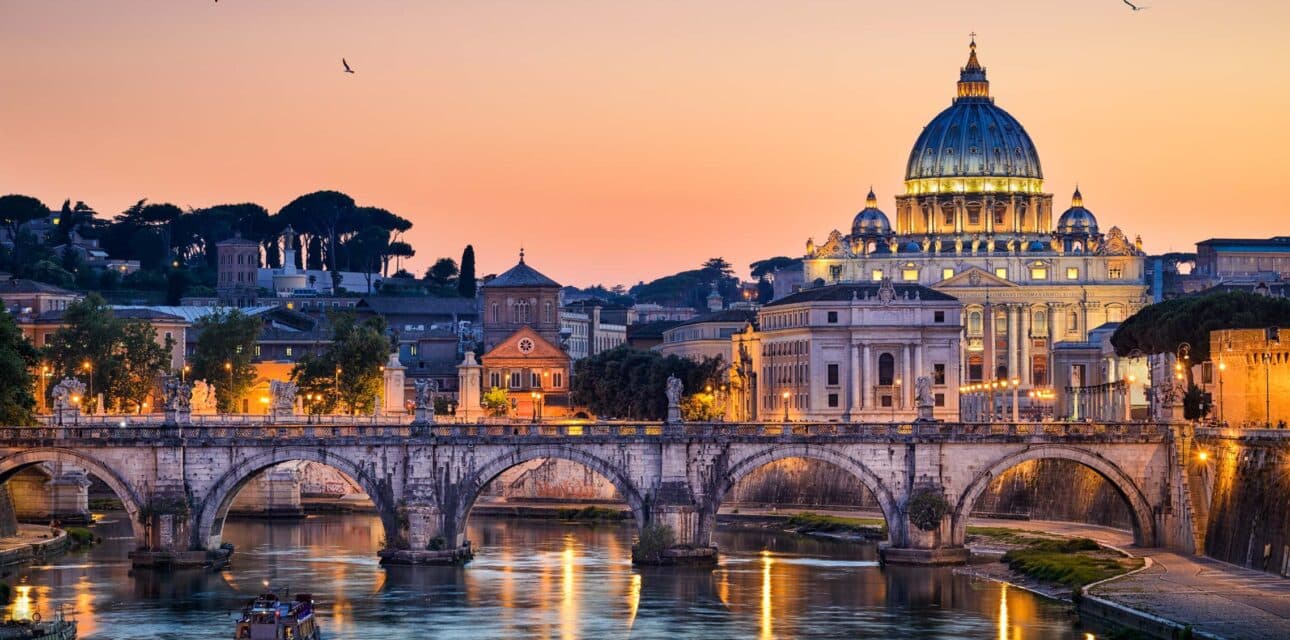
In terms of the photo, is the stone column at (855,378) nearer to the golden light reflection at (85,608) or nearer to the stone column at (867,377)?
the stone column at (867,377)

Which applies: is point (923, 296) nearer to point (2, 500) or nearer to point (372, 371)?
point (372, 371)

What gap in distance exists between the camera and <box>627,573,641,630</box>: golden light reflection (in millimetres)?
88912

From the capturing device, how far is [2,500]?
109562 millimetres

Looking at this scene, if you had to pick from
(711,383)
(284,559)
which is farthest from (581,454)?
(711,383)

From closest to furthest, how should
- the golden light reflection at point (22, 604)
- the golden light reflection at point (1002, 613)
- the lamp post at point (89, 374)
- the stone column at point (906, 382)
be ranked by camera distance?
the golden light reflection at point (1002, 613)
the golden light reflection at point (22, 604)
the lamp post at point (89, 374)
the stone column at point (906, 382)

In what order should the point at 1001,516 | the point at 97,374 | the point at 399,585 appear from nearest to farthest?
the point at 399,585
the point at 1001,516
the point at 97,374

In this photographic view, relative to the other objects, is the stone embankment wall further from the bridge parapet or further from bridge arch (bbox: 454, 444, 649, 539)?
bridge arch (bbox: 454, 444, 649, 539)

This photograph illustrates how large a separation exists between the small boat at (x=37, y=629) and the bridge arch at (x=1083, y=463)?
35270 millimetres

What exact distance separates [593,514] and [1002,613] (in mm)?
45949

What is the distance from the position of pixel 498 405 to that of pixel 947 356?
31.3 m

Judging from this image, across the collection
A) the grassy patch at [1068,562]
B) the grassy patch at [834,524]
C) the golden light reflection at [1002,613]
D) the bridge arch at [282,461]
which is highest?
the bridge arch at [282,461]

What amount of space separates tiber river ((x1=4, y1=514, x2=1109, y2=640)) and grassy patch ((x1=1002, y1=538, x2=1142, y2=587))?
1.65 meters

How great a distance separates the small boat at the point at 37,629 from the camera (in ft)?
254

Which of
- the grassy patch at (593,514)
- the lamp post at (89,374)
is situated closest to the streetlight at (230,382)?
the lamp post at (89,374)
